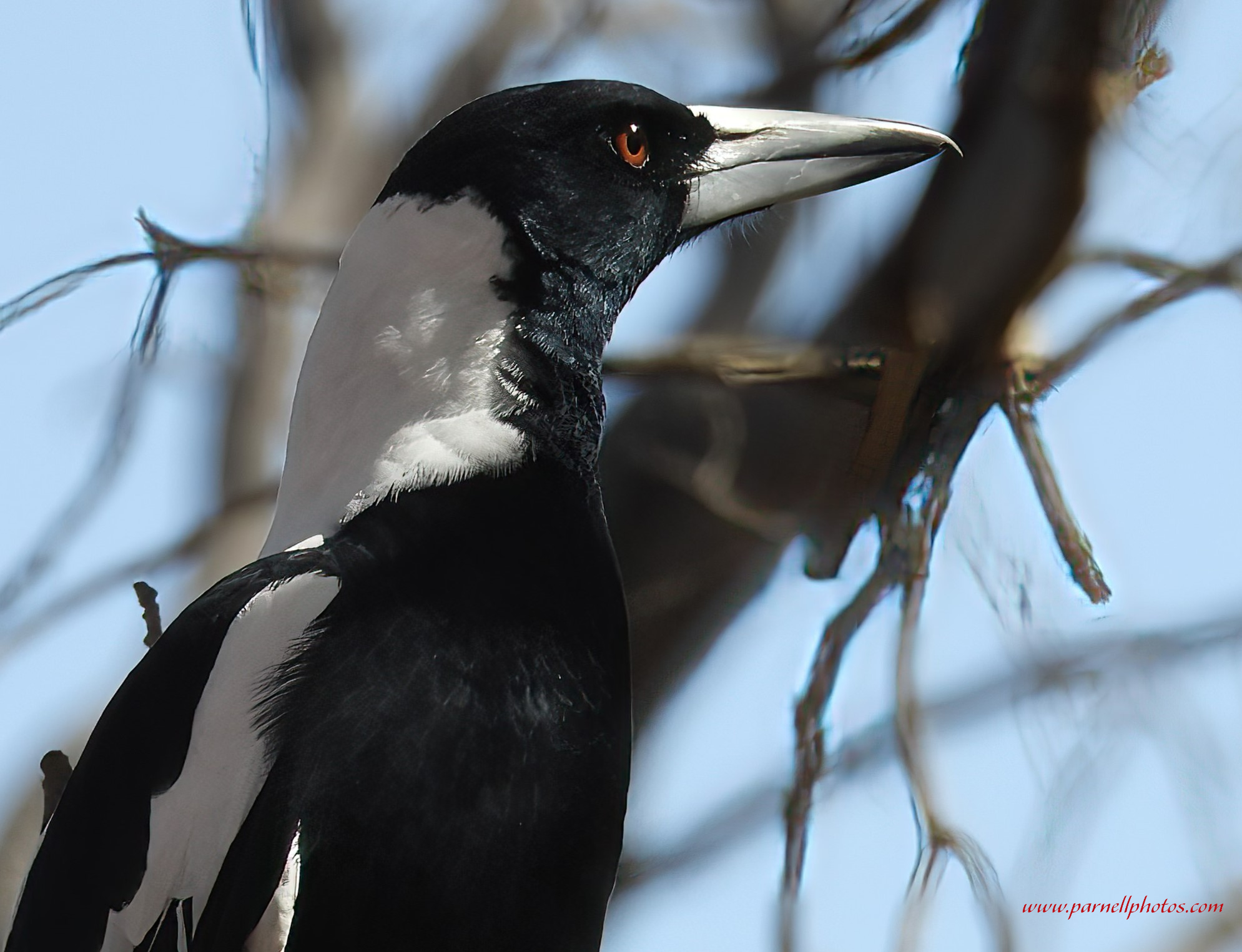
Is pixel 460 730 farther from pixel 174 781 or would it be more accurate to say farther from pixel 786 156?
pixel 786 156

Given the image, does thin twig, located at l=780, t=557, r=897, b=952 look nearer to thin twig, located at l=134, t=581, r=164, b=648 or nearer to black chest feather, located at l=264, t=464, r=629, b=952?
black chest feather, located at l=264, t=464, r=629, b=952

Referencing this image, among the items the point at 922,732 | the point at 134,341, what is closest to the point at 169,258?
the point at 134,341

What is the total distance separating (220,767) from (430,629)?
185 mm

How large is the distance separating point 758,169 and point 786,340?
0.21m

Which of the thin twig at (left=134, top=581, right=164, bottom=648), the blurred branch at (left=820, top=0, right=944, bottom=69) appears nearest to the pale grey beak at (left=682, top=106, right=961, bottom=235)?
the blurred branch at (left=820, top=0, right=944, bottom=69)

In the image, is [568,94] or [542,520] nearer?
[542,520]

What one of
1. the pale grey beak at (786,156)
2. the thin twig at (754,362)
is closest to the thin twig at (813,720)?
the thin twig at (754,362)

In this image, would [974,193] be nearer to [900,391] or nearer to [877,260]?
[877,260]

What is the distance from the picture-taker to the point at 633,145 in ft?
4.45

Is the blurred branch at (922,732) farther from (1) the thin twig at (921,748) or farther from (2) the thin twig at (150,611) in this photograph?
(2) the thin twig at (150,611)

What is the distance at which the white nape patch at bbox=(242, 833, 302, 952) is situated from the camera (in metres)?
0.95

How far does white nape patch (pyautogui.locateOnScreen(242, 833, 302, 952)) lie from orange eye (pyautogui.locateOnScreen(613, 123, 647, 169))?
75cm

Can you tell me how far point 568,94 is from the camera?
1307mm

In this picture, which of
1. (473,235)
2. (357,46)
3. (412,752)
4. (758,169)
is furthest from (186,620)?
(357,46)
